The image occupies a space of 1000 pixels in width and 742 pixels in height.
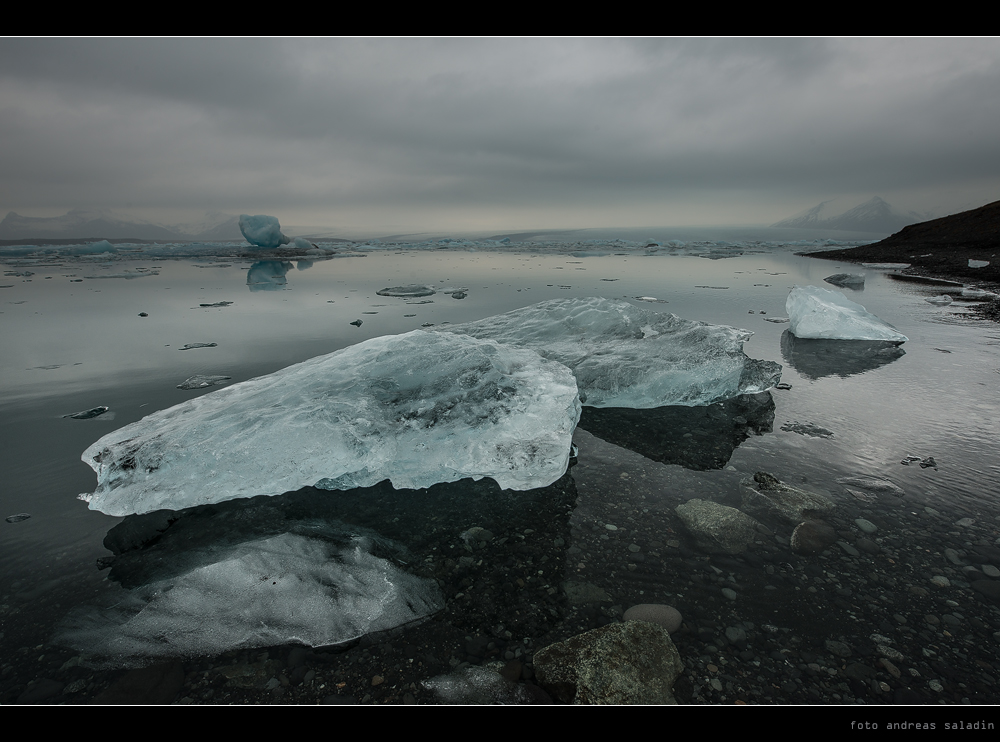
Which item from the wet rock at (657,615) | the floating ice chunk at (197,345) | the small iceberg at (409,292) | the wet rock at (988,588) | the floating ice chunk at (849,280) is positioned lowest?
the wet rock at (657,615)

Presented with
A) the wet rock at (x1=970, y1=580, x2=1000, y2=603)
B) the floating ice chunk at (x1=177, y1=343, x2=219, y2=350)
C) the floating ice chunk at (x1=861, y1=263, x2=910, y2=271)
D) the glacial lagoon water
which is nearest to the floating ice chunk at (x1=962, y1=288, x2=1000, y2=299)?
the glacial lagoon water

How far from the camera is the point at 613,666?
1615 millimetres

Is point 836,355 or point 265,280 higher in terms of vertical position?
point 265,280

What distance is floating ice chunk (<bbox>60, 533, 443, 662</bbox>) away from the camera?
1748 millimetres

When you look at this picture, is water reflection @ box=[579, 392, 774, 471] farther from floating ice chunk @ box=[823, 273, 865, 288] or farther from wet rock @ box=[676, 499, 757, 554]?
floating ice chunk @ box=[823, 273, 865, 288]

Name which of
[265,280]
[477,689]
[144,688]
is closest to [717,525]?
[477,689]

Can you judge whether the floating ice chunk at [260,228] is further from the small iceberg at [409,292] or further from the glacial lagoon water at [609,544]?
the glacial lagoon water at [609,544]

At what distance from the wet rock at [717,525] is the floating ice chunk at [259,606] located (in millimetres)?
1430

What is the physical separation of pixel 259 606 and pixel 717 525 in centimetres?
233

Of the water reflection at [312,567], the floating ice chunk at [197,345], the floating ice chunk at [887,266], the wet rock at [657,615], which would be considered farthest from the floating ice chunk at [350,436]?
the floating ice chunk at [887,266]

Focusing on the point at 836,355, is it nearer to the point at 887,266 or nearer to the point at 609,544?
the point at 609,544

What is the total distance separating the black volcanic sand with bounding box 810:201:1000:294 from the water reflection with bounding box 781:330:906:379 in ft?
39.7

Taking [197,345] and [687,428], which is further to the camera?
[197,345]

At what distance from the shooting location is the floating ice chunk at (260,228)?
97.1ft
